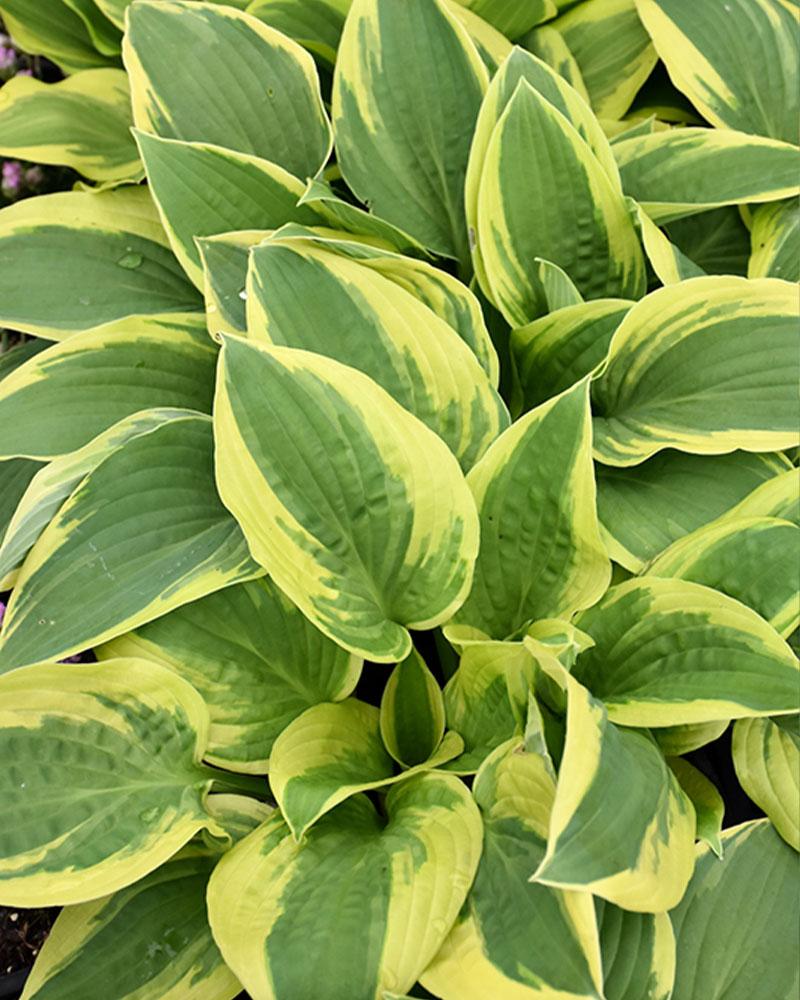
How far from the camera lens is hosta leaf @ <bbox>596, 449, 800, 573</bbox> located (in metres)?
0.84

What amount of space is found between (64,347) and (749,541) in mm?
620

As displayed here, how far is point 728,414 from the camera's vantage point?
32.8 inches

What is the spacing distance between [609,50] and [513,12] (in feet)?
0.40

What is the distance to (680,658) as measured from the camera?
2.38 ft

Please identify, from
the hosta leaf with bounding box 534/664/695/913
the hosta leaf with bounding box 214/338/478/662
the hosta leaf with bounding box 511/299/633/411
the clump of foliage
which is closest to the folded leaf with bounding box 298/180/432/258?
the clump of foliage

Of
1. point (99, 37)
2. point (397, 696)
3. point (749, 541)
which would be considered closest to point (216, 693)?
point (397, 696)

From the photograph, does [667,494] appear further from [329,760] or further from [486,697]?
[329,760]

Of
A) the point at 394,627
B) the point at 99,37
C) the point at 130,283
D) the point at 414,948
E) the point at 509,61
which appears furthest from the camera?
the point at 99,37

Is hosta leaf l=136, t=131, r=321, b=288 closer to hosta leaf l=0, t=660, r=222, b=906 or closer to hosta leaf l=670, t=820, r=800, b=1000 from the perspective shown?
hosta leaf l=0, t=660, r=222, b=906

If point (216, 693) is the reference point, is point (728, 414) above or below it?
above

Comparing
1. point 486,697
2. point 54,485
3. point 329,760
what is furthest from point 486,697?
point 54,485

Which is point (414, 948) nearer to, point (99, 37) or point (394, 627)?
point (394, 627)

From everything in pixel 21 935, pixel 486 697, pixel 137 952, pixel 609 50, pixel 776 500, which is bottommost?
pixel 21 935

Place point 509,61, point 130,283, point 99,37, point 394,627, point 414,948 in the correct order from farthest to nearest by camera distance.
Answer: point 99,37 → point 130,283 → point 509,61 → point 394,627 → point 414,948
